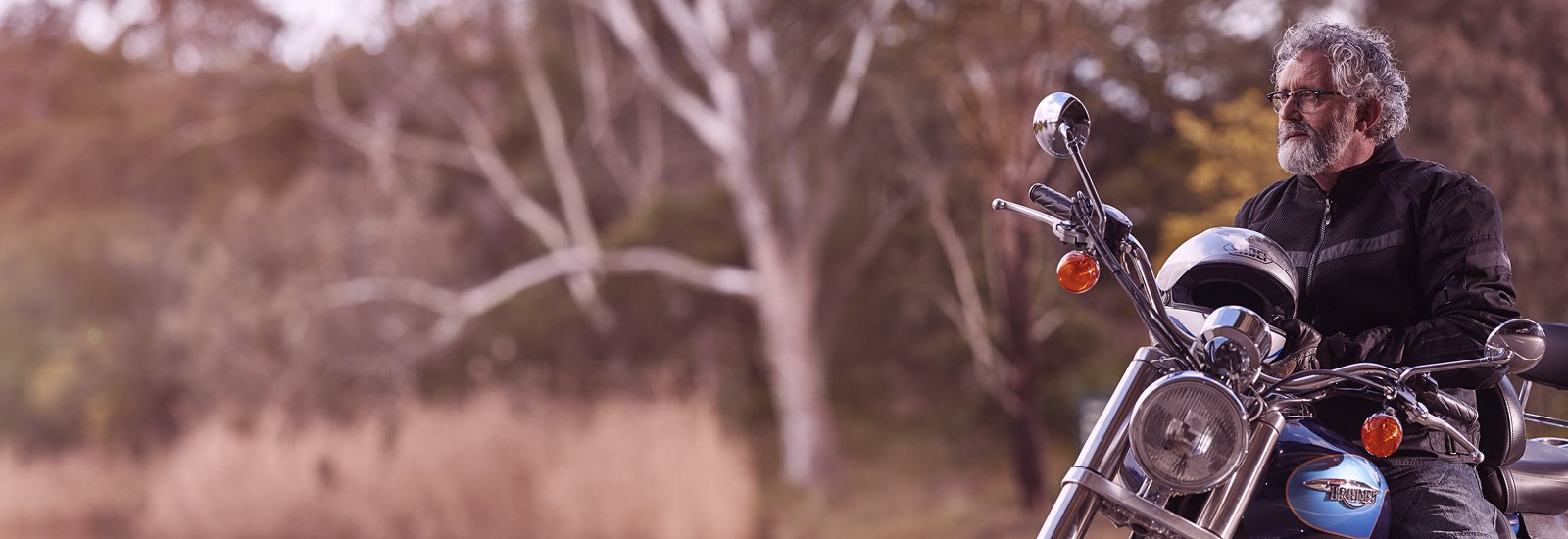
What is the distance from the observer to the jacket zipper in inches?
77.5

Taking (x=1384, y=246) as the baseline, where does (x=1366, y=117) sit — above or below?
above

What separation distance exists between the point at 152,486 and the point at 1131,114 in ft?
25.5

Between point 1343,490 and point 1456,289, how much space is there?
1.24 feet

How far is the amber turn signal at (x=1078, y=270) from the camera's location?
162cm

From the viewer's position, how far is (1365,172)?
1.99 meters

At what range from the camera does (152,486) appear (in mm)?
9406

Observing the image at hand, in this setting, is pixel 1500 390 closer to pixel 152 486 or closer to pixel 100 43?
pixel 152 486

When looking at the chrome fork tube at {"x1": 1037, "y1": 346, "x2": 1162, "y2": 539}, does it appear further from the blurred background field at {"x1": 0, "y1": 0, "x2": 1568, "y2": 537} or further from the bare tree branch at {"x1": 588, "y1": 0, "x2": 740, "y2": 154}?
the bare tree branch at {"x1": 588, "y1": 0, "x2": 740, "y2": 154}

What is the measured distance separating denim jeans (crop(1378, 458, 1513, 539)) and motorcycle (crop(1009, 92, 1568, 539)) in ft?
0.27

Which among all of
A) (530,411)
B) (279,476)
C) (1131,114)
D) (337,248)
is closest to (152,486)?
(279,476)

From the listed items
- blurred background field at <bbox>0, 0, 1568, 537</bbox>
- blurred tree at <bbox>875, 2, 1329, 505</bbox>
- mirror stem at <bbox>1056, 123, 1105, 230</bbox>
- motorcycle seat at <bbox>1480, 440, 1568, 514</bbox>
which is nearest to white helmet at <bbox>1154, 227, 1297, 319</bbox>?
mirror stem at <bbox>1056, 123, 1105, 230</bbox>

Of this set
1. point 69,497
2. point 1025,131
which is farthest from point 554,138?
point 1025,131

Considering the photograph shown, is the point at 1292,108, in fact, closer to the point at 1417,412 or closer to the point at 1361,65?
the point at 1361,65

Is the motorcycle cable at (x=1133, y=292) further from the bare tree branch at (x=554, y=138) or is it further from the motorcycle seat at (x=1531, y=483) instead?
the bare tree branch at (x=554, y=138)
